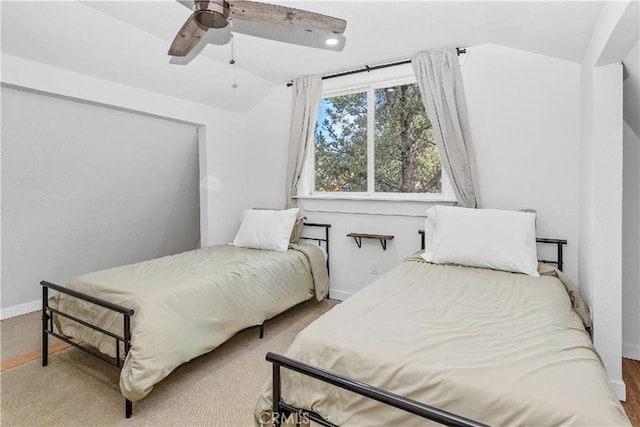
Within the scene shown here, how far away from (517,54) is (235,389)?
10.6 feet

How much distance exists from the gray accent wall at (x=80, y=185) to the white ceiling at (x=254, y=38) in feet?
1.64

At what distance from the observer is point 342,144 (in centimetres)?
381

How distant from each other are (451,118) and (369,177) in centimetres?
99

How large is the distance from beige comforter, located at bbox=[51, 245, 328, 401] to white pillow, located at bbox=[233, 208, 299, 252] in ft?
0.48

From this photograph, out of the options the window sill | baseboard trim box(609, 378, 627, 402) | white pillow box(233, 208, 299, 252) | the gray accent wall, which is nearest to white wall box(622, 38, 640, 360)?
baseboard trim box(609, 378, 627, 402)

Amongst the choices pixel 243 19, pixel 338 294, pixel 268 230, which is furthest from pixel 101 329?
pixel 338 294

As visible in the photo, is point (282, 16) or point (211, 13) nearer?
point (211, 13)

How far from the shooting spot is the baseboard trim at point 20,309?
331 cm

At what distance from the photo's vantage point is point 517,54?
279 cm

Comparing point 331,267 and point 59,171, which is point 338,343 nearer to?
point 331,267

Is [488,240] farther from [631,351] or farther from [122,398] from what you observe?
[122,398]

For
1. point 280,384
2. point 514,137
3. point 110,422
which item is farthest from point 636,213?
point 110,422

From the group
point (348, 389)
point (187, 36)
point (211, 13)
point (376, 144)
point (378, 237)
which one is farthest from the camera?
point (376, 144)

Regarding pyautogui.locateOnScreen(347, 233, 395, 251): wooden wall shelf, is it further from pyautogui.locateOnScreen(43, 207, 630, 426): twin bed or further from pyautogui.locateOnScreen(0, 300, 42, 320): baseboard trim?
pyautogui.locateOnScreen(0, 300, 42, 320): baseboard trim
